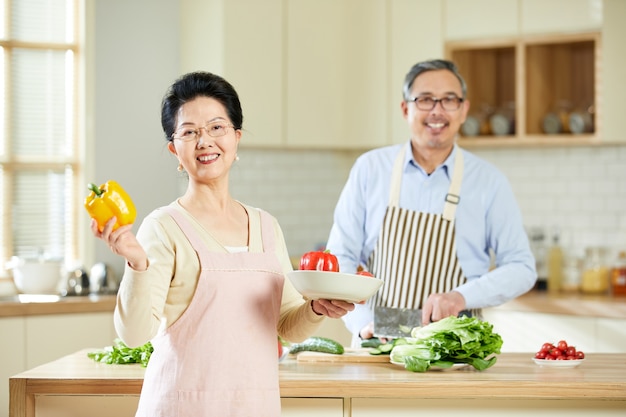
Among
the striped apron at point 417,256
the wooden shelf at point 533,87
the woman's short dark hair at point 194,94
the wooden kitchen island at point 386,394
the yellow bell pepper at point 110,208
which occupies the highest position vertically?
the wooden shelf at point 533,87

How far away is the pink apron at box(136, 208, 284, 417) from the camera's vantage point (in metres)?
2.14

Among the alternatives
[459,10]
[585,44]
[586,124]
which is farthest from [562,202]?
[459,10]

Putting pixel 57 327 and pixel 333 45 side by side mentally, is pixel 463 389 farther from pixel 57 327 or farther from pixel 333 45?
pixel 333 45

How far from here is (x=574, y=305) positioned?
201 inches

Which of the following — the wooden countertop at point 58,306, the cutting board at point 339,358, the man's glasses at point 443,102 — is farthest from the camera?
the wooden countertop at point 58,306

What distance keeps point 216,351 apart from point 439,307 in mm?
1220

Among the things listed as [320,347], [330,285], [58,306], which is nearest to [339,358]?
[320,347]

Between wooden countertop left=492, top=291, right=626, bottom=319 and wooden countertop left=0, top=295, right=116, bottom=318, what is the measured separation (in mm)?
2246

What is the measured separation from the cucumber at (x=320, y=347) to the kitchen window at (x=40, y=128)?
111 inches

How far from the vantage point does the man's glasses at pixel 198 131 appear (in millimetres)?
2203

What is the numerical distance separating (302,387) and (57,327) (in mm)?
2624

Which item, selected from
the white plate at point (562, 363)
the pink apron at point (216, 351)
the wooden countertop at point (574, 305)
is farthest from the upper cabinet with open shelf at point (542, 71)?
the pink apron at point (216, 351)

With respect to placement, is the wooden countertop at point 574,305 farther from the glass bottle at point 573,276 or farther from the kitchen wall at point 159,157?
the kitchen wall at point 159,157

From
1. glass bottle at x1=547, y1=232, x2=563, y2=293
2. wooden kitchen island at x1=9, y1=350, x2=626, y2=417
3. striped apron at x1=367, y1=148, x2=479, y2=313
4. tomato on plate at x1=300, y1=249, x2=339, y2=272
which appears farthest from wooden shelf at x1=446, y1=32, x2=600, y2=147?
tomato on plate at x1=300, y1=249, x2=339, y2=272
